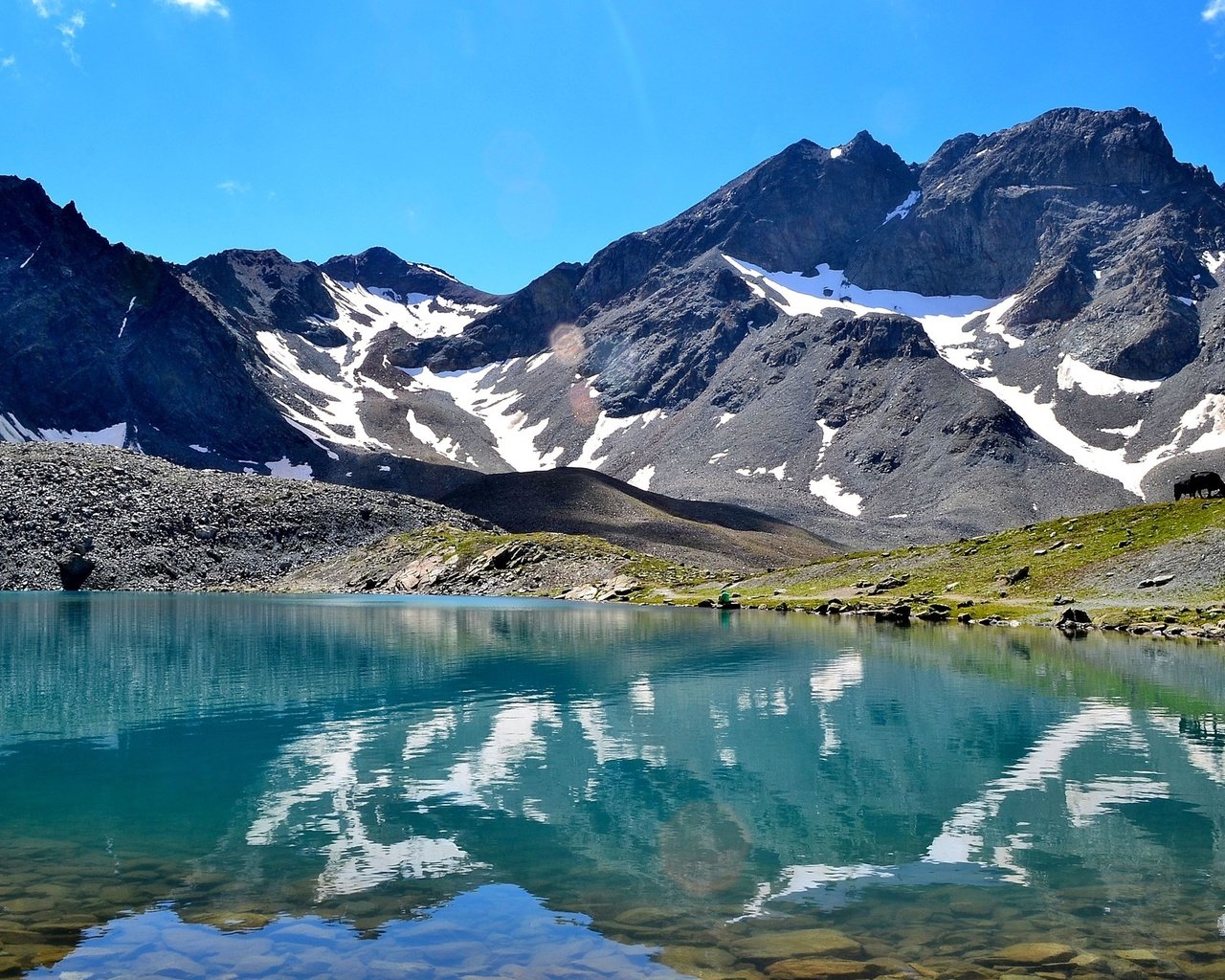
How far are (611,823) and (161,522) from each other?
A: 121702 mm

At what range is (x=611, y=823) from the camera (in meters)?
16.7

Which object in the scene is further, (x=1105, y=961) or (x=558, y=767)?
(x=558, y=767)

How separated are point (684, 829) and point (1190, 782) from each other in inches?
442

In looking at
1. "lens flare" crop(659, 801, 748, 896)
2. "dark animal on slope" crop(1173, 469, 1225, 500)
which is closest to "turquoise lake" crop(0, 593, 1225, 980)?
"lens flare" crop(659, 801, 748, 896)

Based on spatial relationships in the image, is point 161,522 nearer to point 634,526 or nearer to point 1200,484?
point 634,526

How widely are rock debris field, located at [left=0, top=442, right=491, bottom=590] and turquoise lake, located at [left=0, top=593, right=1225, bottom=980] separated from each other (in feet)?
278

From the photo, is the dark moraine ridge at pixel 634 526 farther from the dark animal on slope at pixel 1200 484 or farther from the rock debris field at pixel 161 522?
the dark animal on slope at pixel 1200 484

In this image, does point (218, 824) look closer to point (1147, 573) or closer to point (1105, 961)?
point (1105, 961)

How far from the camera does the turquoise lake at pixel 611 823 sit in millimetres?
11117

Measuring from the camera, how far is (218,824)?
16.2m

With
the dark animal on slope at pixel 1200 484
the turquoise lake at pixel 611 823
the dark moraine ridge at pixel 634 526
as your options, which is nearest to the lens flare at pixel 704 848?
the turquoise lake at pixel 611 823

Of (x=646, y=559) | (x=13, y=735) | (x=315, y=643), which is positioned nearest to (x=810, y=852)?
(x=13, y=735)

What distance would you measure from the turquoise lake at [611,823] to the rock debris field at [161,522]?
84.6m

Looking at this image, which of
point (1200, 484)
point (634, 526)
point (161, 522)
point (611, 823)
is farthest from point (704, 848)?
point (634, 526)
